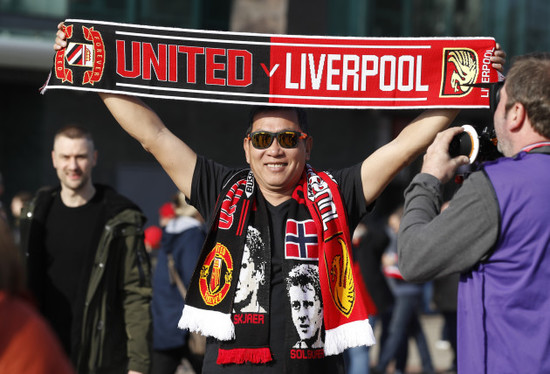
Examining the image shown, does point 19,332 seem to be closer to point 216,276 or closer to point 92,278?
point 216,276

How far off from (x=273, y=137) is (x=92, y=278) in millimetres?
1689

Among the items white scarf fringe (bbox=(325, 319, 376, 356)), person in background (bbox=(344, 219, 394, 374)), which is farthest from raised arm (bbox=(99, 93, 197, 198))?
person in background (bbox=(344, 219, 394, 374))

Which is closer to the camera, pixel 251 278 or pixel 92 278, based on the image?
pixel 251 278

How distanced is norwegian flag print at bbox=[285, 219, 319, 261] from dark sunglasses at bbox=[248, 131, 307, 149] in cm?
37

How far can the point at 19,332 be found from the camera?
2.11 meters

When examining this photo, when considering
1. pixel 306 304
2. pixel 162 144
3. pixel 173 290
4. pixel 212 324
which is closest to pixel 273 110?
pixel 162 144

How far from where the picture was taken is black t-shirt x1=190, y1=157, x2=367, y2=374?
380 centimetres

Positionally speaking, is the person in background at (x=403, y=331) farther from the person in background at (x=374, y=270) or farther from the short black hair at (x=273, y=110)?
the short black hair at (x=273, y=110)

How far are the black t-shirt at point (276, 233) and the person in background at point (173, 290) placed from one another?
2.57m

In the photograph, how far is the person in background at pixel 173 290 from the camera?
6.68 metres

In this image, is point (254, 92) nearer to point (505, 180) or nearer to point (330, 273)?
point (330, 273)

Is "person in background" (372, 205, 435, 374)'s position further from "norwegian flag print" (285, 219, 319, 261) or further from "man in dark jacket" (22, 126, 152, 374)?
"norwegian flag print" (285, 219, 319, 261)

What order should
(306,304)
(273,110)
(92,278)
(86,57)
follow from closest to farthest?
1. (306,304)
2. (273,110)
3. (86,57)
4. (92,278)

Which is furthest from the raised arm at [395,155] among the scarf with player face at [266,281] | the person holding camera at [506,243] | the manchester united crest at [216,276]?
the person holding camera at [506,243]
